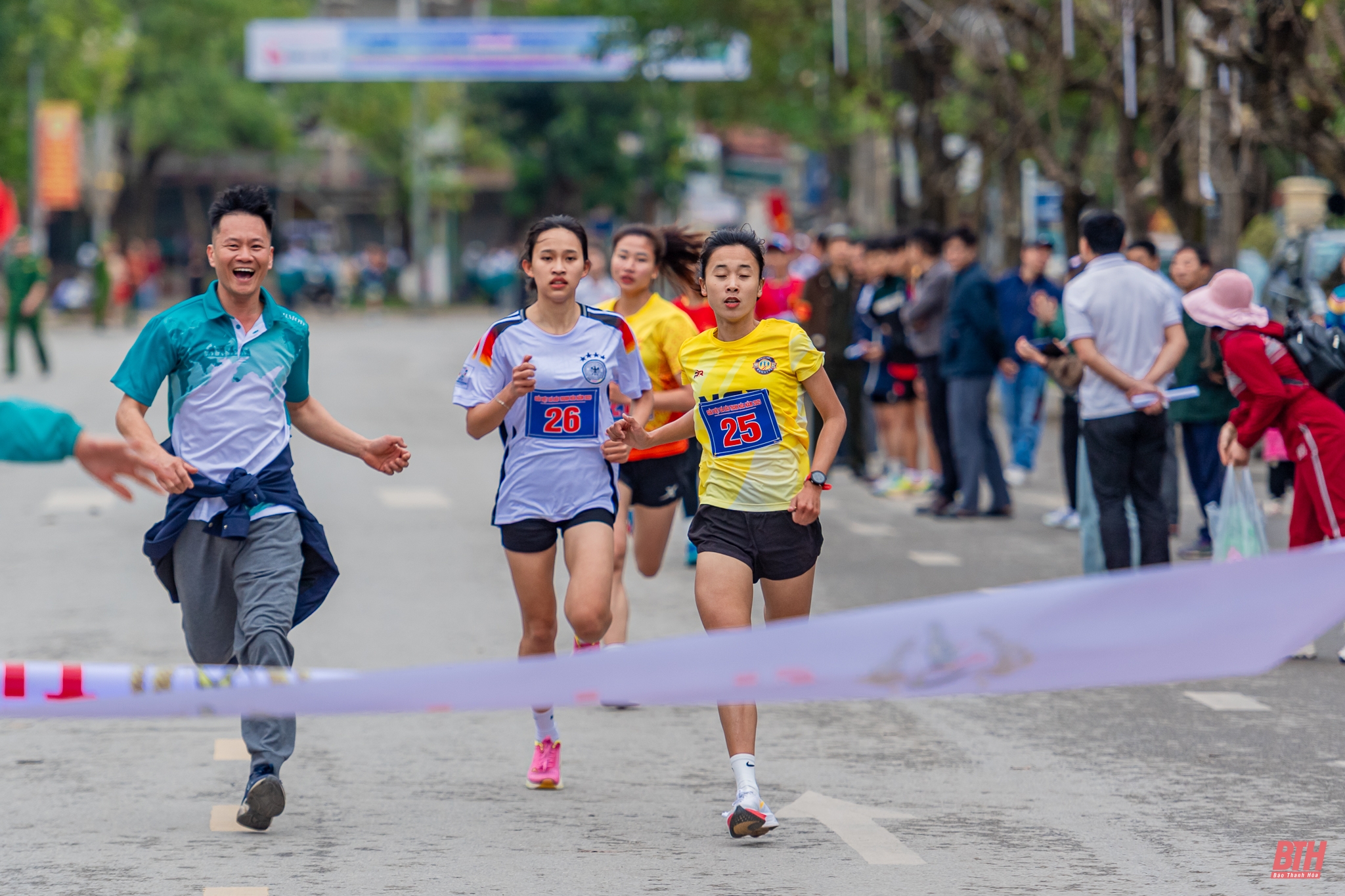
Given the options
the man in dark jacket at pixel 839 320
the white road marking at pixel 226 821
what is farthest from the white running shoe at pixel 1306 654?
the man in dark jacket at pixel 839 320

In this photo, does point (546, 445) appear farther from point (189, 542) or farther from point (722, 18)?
point (722, 18)

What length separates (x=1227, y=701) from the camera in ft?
24.9

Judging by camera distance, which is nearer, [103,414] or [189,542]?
[189,542]

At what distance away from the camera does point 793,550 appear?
5715 millimetres

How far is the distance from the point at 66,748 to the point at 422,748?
1.28m

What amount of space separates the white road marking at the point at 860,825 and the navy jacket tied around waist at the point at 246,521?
5.35ft

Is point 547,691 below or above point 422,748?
above

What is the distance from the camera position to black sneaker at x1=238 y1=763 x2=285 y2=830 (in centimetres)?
557

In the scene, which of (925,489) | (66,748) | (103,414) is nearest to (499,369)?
(66,748)

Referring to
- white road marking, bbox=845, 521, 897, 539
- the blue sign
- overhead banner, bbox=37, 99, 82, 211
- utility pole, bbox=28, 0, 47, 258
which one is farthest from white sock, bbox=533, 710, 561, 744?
overhead banner, bbox=37, 99, 82, 211

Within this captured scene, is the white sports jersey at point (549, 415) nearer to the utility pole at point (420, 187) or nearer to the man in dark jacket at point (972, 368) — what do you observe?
the man in dark jacket at point (972, 368)

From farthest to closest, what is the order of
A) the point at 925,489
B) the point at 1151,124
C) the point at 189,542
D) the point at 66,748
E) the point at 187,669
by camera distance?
the point at 1151,124, the point at 925,489, the point at 66,748, the point at 189,542, the point at 187,669

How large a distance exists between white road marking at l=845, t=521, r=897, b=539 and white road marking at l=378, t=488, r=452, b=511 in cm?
308

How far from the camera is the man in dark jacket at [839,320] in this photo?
595 inches
